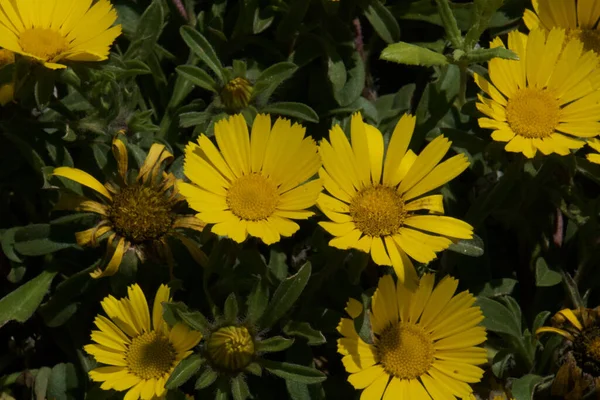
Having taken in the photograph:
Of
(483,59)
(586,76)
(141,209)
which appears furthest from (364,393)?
(586,76)

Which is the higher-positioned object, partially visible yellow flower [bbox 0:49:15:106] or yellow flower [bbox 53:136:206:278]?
partially visible yellow flower [bbox 0:49:15:106]

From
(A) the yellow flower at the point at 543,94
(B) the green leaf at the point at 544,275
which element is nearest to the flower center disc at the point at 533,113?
(A) the yellow flower at the point at 543,94

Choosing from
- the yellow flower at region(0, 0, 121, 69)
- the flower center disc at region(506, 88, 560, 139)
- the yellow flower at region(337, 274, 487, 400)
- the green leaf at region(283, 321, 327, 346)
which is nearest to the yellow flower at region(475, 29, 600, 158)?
the flower center disc at region(506, 88, 560, 139)

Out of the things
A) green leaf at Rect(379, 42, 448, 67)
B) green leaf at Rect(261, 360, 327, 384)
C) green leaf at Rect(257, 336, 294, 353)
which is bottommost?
green leaf at Rect(261, 360, 327, 384)

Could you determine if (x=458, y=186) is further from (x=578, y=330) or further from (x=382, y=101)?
(x=578, y=330)

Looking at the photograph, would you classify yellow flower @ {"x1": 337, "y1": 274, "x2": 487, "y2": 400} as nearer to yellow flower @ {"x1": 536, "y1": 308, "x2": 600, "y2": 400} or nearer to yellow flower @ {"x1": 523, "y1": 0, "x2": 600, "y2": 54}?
yellow flower @ {"x1": 536, "y1": 308, "x2": 600, "y2": 400}

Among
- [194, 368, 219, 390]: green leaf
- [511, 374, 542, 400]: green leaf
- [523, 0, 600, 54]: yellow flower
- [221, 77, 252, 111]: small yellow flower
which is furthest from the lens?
[523, 0, 600, 54]: yellow flower

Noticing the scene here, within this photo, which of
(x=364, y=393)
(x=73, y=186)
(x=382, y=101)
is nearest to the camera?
(x=364, y=393)
